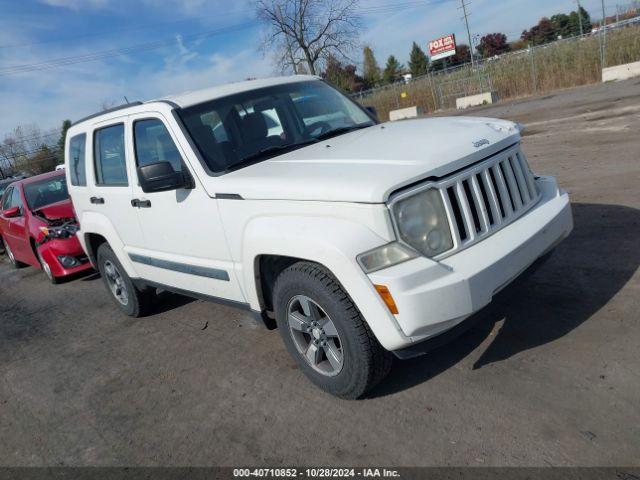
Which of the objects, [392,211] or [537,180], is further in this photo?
[537,180]

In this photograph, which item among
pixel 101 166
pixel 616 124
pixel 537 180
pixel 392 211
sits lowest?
pixel 616 124

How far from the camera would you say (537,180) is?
4055 millimetres

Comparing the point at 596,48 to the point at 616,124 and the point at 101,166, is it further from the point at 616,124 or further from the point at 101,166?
the point at 101,166

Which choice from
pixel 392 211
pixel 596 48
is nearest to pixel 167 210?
pixel 392 211

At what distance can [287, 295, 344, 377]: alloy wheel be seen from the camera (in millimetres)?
3332

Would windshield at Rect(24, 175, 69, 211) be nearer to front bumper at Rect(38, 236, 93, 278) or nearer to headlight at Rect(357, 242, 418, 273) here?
front bumper at Rect(38, 236, 93, 278)

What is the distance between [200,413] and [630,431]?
8.22 feet

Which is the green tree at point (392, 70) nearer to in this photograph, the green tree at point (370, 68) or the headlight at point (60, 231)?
the green tree at point (370, 68)

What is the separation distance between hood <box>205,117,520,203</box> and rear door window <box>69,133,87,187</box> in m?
2.37

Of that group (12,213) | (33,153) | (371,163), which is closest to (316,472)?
(371,163)

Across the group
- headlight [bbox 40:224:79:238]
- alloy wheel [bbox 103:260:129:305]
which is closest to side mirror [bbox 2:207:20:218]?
headlight [bbox 40:224:79:238]

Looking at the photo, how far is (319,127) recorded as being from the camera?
446 centimetres

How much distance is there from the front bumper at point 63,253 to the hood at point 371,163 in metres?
4.83

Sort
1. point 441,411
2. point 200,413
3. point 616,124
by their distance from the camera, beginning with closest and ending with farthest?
point 441,411
point 200,413
point 616,124
